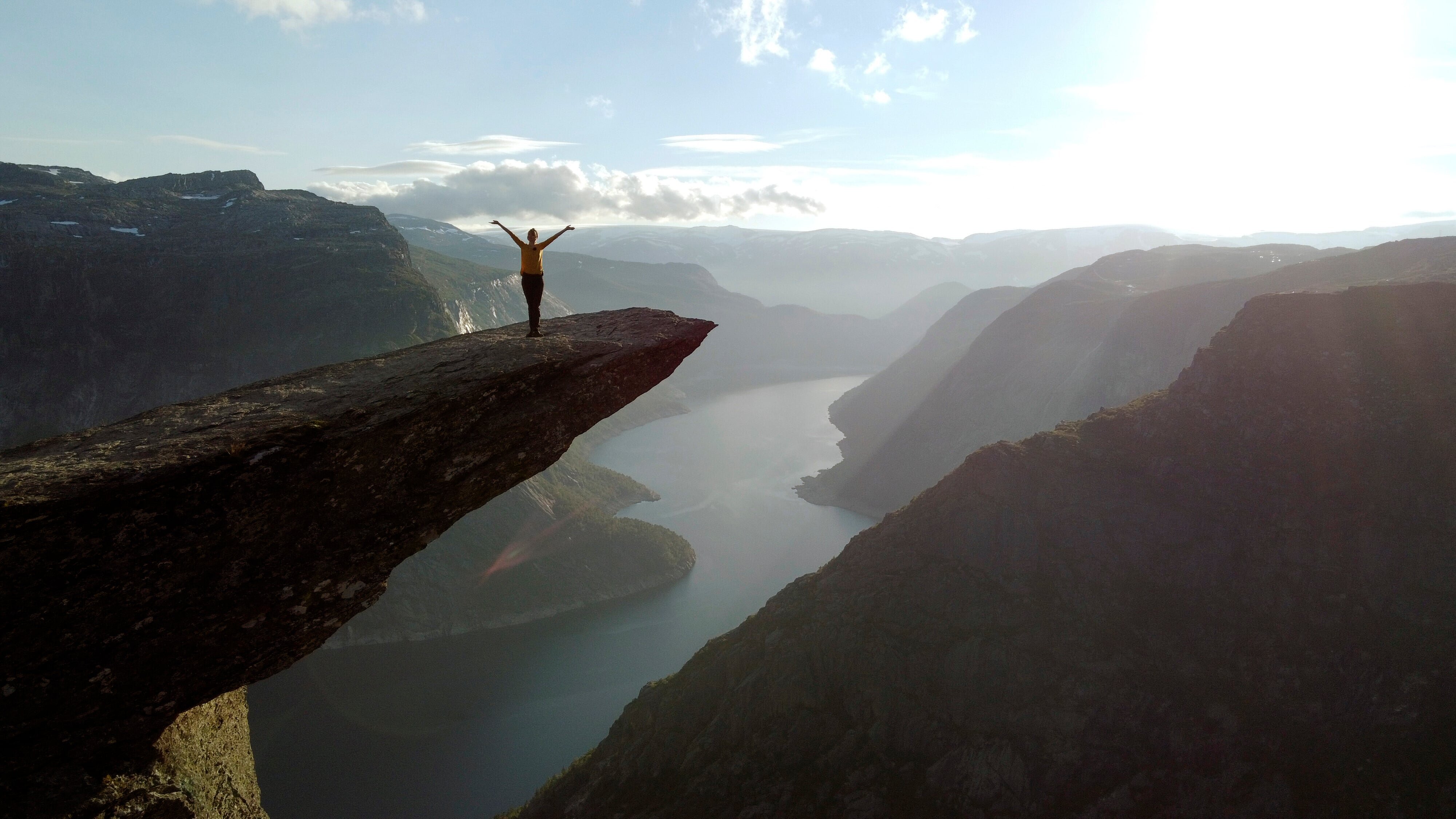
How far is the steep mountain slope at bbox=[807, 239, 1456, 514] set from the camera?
91.4 metres

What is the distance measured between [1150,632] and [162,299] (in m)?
159

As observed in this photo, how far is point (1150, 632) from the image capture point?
42750 millimetres

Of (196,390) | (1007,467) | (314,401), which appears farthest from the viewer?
(196,390)

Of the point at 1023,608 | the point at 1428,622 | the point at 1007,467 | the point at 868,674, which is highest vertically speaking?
the point at 1007,467

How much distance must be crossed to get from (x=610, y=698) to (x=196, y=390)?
9473cm

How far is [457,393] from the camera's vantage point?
13.3 meters

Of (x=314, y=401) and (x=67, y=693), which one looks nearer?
(x=67, y=693)

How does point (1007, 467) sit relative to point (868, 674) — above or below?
above

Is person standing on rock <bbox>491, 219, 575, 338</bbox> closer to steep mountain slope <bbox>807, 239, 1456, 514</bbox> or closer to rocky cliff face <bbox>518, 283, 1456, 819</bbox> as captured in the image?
rocky cliff face <bbox>518, 283, 1456, 819</bbox>

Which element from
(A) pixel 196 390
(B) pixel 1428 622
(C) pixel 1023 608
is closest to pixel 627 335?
(C) pixel 1023 608

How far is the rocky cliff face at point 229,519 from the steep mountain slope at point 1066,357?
3480 inches

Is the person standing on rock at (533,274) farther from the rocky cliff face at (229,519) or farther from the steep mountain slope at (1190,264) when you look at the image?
the steep mountain slope at (1190,264)

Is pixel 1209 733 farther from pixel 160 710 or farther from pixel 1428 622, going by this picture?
pixel 160 710

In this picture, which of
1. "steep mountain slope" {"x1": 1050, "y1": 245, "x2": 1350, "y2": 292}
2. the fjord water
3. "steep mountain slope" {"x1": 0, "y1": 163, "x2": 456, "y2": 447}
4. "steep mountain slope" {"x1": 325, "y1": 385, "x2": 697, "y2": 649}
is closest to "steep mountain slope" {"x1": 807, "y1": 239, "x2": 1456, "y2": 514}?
"steep mountain slope" {"x1": 1050, "y1": 245, "x2": 1350, "y2": 292}
